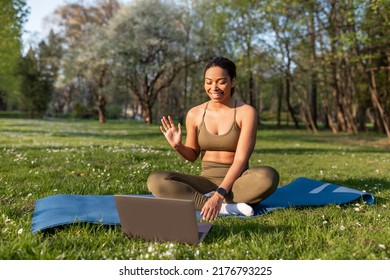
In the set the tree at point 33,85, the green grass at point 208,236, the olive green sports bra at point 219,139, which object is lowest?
the green grass at point 208,236

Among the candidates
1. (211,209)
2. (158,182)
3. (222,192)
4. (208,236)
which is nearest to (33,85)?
(158,182)

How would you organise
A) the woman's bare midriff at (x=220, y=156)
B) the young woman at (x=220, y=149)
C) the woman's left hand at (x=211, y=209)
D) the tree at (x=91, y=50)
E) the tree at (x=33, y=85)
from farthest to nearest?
1. the tree at (x=33, y=85)
2. the tree at (x=91, y=50)
3. the woman's bare midriff at (x=220, y=156)
4. the young woman at (x=220, y=149)
5. the woman's left hand at (x=211, y=209)

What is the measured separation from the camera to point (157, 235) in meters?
4.05

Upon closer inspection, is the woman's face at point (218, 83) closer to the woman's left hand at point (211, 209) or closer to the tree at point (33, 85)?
the woman's left hand at point (211, 209)

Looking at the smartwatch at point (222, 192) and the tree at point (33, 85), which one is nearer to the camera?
the smartwatch at point (222, 192)

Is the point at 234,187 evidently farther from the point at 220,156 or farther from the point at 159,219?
the point at 159,219

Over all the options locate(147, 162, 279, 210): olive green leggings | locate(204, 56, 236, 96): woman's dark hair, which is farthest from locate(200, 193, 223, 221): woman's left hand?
locate(204, 56, 236, 96): woman's dark hair

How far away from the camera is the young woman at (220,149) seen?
5395mm

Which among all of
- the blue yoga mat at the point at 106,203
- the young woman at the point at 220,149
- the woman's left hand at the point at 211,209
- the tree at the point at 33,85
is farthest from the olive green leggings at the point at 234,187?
the tree at the point at 33,85

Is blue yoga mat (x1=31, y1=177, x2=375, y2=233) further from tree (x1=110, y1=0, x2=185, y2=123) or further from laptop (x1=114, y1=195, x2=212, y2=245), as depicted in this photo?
tree (x1=110, y1=0, x2=185, y2=123)

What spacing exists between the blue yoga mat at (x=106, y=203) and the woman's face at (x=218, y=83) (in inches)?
71.7

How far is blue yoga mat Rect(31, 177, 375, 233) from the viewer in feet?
15.4

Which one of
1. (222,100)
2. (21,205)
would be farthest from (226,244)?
(21,205)
